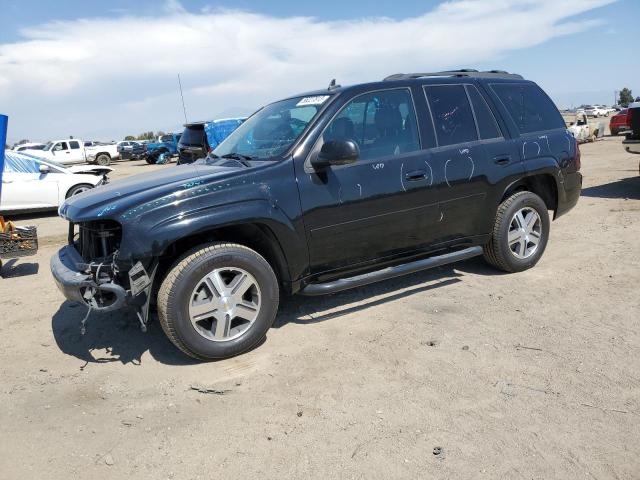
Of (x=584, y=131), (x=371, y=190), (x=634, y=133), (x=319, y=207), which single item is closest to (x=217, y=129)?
(x=634, y=133)

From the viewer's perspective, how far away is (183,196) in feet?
11.7

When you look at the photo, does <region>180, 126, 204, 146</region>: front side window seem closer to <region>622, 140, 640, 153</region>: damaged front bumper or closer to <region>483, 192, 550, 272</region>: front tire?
<region>622, 140, 640, 153</region>: damaged front bumper

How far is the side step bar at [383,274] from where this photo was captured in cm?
408

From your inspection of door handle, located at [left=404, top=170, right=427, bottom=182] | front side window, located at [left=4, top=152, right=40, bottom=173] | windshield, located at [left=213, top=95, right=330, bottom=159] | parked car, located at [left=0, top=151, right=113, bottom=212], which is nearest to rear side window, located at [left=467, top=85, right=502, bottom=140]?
door handle, located at [left=404, top=170, right=427, bottom=182]

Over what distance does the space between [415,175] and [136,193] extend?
2241mm

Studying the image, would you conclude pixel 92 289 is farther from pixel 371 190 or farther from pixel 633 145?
pixel 633 145

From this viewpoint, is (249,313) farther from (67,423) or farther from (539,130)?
(539,130)

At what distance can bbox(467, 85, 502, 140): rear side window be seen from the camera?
195 inches

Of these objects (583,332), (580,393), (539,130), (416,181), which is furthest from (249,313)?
(539,130)

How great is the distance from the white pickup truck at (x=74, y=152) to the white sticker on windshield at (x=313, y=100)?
3050 centimetres

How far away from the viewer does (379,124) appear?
4.38 m

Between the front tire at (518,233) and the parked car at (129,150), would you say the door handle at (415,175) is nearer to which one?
the front tire at (518,233)

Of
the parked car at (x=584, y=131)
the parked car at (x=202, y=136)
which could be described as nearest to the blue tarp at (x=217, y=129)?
the parked car at (x=202, y=136)

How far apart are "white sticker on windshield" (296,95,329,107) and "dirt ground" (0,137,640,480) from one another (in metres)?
1.81
